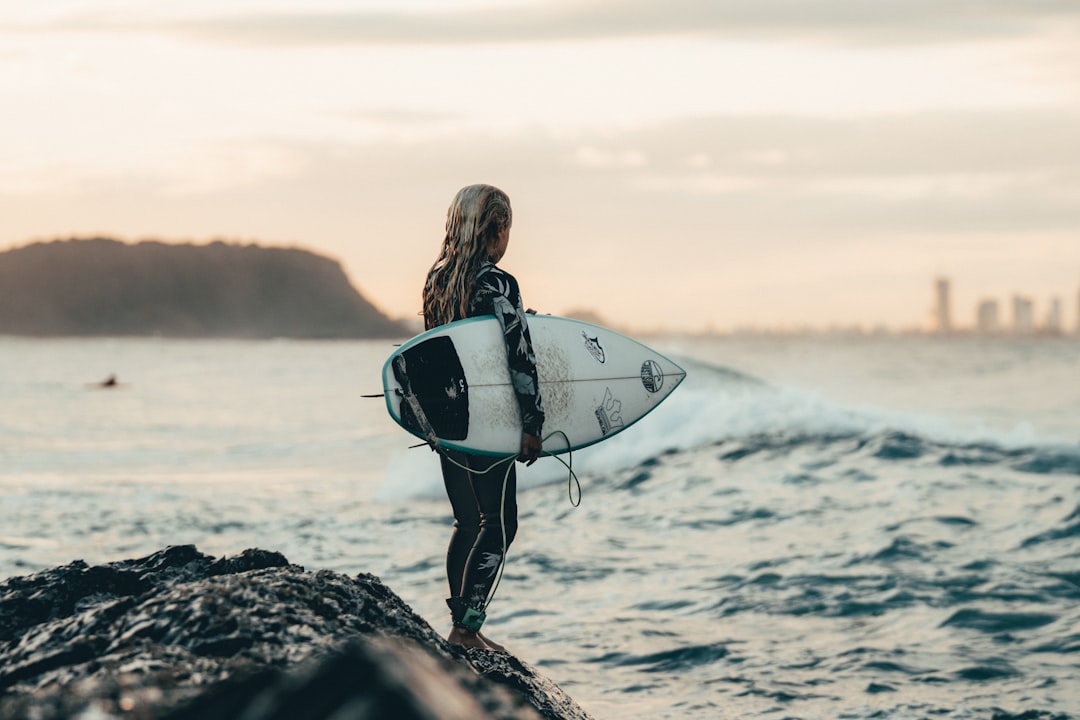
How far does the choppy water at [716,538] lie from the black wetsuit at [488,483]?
177 cm

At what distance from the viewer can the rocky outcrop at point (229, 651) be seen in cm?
194

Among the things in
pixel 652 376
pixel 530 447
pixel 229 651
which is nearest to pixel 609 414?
pixel 652 376

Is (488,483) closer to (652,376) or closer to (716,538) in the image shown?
(652,376)

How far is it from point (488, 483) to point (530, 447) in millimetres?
231

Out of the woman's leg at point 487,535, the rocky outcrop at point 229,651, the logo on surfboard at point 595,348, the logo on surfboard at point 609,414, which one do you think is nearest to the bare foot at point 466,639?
the woman's leg at point 487,535

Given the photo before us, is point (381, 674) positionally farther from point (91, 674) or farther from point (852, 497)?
point (852, 497)

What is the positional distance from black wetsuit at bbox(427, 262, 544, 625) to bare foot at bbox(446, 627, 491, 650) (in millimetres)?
53

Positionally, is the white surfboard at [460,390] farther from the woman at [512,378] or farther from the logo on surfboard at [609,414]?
the logo on surfboard at [609,414]

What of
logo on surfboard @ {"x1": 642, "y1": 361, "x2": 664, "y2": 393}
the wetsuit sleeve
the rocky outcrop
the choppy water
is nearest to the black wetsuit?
the wetsuit sleeve

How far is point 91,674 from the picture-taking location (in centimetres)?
258

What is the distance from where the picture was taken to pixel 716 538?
35.8ft

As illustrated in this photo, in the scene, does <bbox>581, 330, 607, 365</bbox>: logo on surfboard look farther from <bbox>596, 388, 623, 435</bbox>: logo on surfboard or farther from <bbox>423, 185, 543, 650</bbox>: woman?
<bbox>423, 185, 543, 650</bbox>: woman

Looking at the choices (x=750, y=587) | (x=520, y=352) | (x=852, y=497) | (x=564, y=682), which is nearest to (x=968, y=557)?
(x=750, y=587)

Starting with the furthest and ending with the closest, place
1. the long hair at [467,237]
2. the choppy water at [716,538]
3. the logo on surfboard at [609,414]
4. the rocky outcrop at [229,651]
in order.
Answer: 1. the choppy water at [716,538]
2. the logo on surfboard at [609,414]
3. the long hair at [467,237]
4. the rocky outcrop at [229,651]
